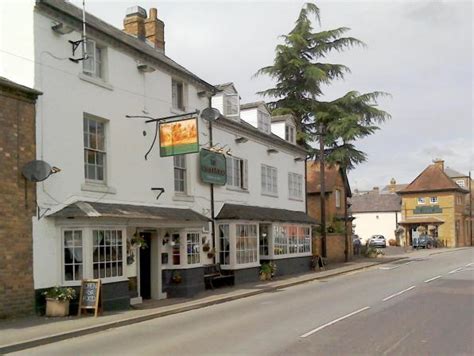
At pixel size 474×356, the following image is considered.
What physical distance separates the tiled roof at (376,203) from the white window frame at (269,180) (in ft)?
145

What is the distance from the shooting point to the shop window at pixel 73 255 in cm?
1430

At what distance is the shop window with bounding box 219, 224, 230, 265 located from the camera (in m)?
22.0

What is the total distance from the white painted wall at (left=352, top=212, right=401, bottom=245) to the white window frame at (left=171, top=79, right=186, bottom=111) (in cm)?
5200

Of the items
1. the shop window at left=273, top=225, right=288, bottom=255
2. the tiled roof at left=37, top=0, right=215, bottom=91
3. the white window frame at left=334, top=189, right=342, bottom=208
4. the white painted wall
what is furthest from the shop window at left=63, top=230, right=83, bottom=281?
the white painted wall

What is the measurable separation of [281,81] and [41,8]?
23.8 meters

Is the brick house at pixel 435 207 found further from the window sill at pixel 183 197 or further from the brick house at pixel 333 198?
the window sill at pixel 183 197

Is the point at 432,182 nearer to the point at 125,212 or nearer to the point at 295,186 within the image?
the point at 295,186

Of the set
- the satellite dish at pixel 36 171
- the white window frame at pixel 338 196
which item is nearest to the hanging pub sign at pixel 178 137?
the satellite dish at pixel 36 171

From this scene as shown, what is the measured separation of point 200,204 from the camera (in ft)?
68.1

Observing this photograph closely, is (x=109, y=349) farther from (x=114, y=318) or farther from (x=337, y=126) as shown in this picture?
(x=337, y=126)

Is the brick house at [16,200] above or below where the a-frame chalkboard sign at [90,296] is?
above

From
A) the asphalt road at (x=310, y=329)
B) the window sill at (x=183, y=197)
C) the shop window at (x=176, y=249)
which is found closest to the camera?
the asphalt road at (x=310, y=329)

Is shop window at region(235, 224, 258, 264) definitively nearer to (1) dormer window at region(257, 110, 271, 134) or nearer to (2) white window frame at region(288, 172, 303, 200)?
(1) dormer window at region(257, 110, 271, 134)

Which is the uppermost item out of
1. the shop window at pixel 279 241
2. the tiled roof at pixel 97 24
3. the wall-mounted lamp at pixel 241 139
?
the tiled roof at pixel 97 24
